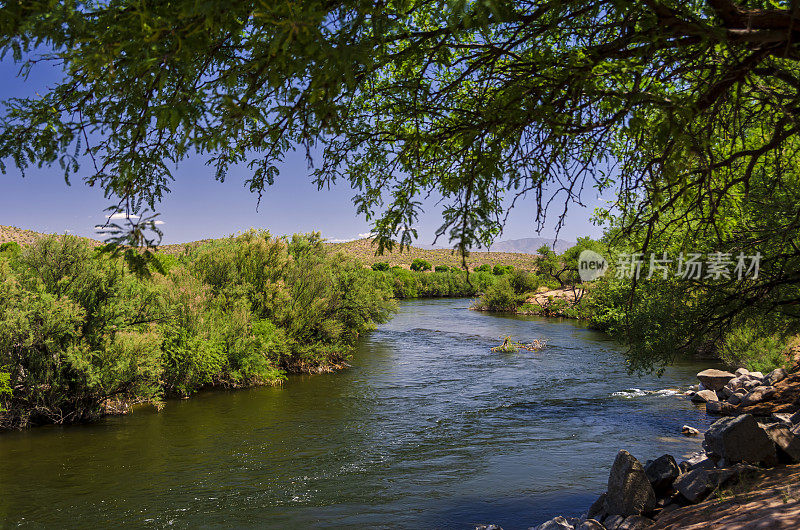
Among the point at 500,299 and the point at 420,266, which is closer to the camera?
the point at 500,299

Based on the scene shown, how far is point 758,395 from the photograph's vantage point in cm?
1323

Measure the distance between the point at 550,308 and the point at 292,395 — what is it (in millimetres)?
31000

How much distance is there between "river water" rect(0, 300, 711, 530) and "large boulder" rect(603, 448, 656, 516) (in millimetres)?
1107

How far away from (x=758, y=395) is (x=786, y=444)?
677 centimetres

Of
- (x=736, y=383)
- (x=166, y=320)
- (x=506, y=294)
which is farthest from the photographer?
(x=506, y=294)

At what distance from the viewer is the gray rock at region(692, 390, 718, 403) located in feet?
49.1

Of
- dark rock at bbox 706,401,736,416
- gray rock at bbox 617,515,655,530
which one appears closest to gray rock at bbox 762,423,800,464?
gray rock at bbox 617,515,655,530

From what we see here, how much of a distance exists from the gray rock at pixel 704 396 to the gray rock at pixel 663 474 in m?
8.11

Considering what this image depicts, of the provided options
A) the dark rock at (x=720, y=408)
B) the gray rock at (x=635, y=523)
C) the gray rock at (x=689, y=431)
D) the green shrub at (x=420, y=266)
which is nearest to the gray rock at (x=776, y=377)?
the dark rock at (x=720, y=408)

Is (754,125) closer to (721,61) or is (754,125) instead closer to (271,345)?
(721,61)

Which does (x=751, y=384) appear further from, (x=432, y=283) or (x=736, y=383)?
(x=432, y=283)

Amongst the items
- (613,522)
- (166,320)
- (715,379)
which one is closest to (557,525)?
(613,522)

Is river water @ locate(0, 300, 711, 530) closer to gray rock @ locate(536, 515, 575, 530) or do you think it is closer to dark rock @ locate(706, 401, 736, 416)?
dark rock @ locate(706, 401, 736, 416)

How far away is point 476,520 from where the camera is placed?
826 centimetres
